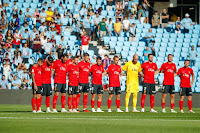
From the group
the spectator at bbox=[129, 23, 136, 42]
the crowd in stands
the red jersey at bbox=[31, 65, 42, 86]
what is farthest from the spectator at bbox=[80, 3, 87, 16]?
the red jersey at bbox=[31, 65, 42, 86]

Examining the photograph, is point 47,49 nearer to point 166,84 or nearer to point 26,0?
point 26,0

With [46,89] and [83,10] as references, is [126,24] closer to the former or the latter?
[83,10]

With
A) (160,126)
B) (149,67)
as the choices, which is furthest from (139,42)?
(160,126)

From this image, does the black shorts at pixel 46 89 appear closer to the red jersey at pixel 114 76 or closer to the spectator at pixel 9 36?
the red jersey at pixel 114 76

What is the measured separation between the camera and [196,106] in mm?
25672

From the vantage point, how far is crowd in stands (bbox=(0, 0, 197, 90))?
27.2 meters

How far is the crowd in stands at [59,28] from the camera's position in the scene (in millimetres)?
27219

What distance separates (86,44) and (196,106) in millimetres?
7427

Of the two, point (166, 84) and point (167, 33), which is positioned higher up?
point (167, 33)

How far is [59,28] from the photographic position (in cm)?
2966

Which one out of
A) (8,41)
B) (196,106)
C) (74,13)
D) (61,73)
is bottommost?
(196,106)

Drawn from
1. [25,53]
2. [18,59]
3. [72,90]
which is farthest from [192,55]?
[72,90]

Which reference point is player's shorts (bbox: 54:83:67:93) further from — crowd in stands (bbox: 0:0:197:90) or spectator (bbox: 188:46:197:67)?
spectator (bbox: 188:46:197:67)

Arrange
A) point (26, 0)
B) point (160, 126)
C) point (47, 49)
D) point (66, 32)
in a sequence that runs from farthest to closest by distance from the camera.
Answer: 1. point (26, 0)
2. point (66, 32)
3. point (47, 49)
4. point (160, 126)
